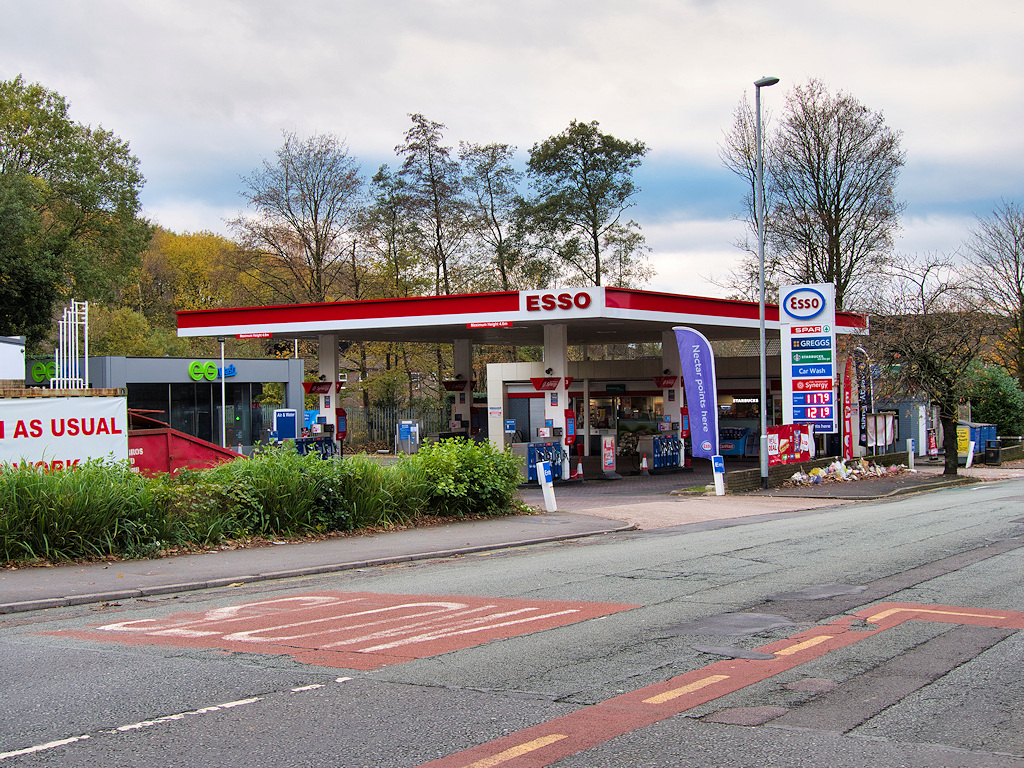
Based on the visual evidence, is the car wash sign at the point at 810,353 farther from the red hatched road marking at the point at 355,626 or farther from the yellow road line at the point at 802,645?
the yellow road line at the point at 802,645

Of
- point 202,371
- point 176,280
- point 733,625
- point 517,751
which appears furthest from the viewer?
point 176,280

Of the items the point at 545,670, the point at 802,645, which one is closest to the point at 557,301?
the point at 802,645

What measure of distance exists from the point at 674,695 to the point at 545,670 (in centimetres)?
104

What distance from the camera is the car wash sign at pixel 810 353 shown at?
25.6 meters

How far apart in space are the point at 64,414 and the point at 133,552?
4032mm

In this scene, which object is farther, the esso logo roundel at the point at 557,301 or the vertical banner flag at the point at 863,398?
the vertical banner flag at the point at 863,398

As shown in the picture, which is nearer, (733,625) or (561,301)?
(733,625)

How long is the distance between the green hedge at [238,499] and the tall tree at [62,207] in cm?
3076

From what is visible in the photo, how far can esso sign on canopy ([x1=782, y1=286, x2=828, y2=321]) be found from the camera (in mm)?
25730

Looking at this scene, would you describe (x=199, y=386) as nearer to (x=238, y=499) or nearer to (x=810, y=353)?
(x=810, y=353)

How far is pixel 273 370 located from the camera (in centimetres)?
4088

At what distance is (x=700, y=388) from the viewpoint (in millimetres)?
24672

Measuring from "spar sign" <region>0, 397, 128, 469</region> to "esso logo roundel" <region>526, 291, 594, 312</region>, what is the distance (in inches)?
506


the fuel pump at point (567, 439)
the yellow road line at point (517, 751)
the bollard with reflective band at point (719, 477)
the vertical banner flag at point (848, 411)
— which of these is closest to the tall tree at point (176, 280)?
the fuel pump at point (567, 439)
